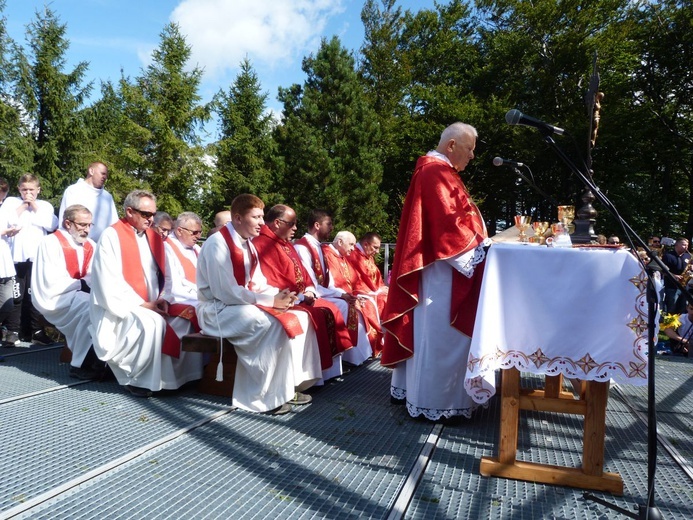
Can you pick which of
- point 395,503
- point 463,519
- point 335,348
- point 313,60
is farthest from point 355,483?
point 313,60

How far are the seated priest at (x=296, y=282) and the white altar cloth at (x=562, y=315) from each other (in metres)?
2.09

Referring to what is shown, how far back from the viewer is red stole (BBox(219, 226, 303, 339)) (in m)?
4.30

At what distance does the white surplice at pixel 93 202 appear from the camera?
667cm

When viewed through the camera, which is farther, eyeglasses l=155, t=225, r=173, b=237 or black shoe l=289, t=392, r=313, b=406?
eyeglasses l=155, t=225, r=173, b=237

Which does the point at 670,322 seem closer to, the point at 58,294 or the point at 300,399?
the point at 300,399

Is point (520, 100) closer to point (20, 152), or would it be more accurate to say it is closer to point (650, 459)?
point (20, 152)

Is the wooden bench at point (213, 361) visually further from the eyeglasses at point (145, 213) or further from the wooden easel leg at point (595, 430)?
the wooden easel leg at point (595, 430)

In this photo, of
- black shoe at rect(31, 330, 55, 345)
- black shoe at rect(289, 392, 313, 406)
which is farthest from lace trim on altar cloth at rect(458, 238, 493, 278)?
black shoe at rect(31, 330, 55, 345)

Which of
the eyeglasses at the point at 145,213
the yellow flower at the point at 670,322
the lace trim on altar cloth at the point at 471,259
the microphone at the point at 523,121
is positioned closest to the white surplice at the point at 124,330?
the eyeglasses at the point at 145,213

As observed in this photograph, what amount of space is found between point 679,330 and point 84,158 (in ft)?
68.0

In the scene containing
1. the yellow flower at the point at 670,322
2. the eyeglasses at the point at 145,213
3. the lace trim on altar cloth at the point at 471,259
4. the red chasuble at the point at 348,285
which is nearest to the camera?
the lace trim on altar cloth at the point at 471,259

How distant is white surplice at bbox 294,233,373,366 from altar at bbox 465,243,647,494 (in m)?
2.95

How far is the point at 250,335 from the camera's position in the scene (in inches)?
170

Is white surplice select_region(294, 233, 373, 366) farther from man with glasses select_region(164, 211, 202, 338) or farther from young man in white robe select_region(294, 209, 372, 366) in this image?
man with glasses select_region(164, 211, 202, 338)
